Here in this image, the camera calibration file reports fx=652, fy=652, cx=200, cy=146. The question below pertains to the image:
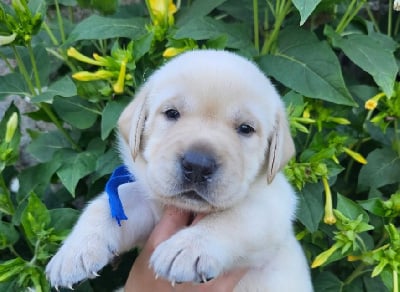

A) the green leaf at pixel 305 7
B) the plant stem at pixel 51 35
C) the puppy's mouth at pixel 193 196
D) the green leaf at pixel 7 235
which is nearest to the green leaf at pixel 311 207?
the puppy's mouth at pixel 193 196

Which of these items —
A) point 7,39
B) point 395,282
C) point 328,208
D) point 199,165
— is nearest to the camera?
point 199,165

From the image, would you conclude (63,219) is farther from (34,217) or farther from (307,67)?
(307,67)

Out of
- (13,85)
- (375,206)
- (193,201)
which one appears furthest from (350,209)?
(13,85)

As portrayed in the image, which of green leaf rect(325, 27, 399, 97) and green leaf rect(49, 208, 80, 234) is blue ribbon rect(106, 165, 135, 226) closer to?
green leaf rect(49, 208, 80, 234)

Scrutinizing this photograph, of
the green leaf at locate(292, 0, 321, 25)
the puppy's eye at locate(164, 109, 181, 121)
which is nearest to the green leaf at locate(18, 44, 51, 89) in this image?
the puppy's eye at locate(164, 109, 181, 121)

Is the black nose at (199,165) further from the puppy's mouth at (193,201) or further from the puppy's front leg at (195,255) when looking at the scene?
the puppy's front leg at (195,255)

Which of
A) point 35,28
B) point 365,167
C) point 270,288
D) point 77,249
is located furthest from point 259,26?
point 77,249
